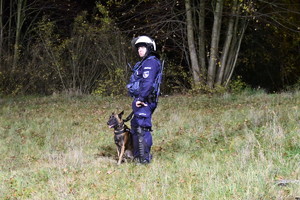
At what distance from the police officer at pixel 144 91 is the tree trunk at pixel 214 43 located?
430 inches

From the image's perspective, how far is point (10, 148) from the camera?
9.98 metres

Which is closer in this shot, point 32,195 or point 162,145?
point 32,195

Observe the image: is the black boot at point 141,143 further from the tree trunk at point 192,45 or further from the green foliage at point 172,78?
the green foliage at point 172,78

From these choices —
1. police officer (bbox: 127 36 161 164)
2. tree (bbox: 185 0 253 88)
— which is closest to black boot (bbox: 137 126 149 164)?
police officer (bbox: 127 36 161 164)

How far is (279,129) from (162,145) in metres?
2.34

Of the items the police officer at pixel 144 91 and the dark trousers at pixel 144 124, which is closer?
the police officer at pixel 144 91

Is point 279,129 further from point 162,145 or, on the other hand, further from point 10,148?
point 10,148

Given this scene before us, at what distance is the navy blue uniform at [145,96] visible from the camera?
734 cm

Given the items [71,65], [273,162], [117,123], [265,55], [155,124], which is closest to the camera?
[273,162]

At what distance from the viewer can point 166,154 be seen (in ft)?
28.2

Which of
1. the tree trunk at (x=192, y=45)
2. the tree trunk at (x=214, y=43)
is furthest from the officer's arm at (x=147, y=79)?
the tree trunk at (x=192, y=45)

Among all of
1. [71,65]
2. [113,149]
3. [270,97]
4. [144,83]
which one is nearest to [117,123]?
[144,83]

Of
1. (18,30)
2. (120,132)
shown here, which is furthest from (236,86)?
(120,132)

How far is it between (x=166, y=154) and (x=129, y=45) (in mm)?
12629
